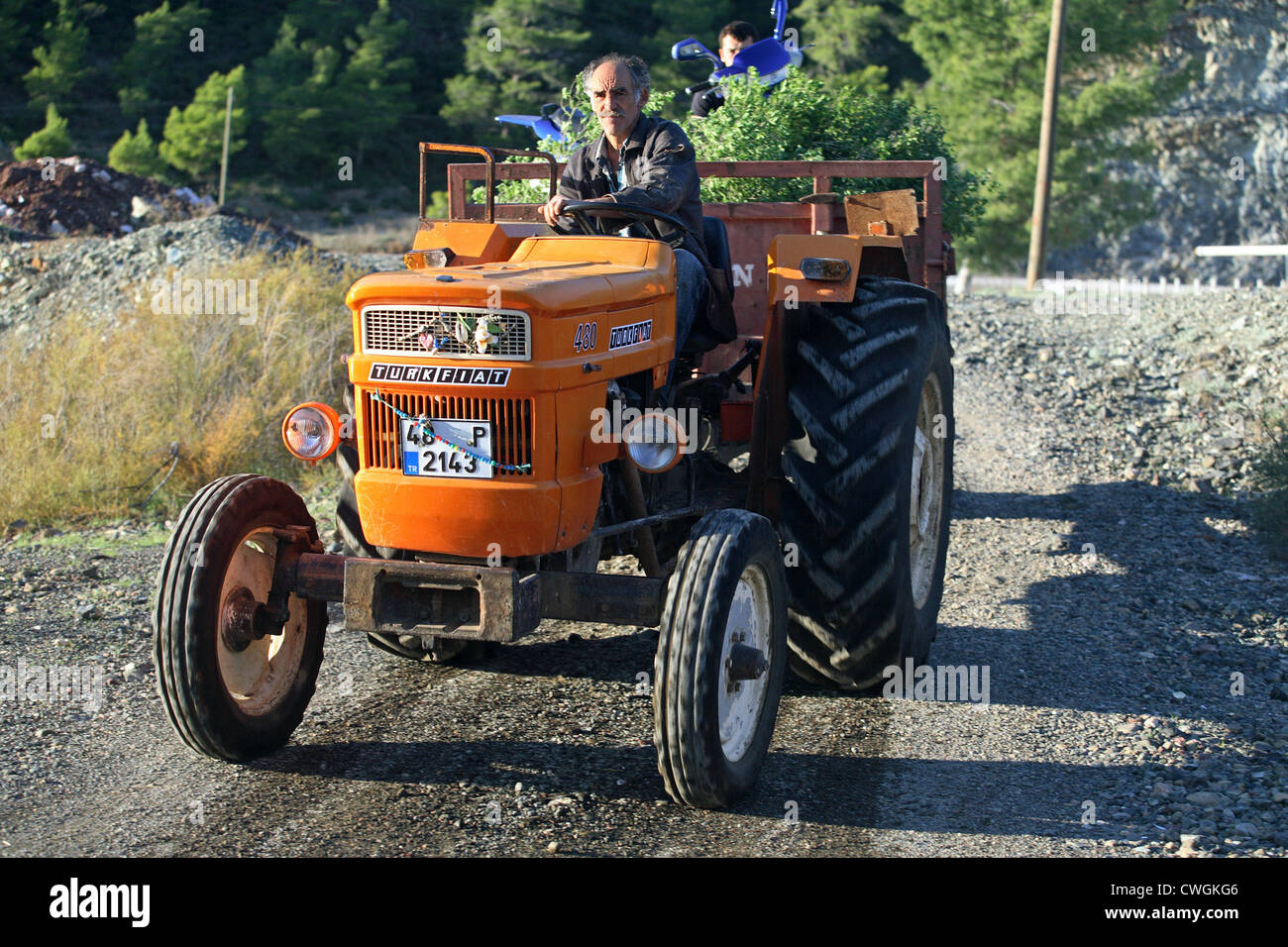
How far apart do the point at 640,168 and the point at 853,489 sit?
4.94 ft

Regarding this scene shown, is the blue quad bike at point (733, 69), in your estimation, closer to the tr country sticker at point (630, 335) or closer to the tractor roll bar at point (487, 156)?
the tractor roll bar at point (487, 156)

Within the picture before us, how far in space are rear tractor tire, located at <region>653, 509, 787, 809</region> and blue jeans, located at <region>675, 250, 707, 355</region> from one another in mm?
1046

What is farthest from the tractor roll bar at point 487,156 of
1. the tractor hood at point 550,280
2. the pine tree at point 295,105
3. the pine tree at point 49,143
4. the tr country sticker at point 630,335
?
the pine tree at point 295,105

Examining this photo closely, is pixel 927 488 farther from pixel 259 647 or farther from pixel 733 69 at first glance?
pixel 733 69

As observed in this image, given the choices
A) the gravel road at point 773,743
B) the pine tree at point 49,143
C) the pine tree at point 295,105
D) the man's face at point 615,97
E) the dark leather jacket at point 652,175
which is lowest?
the gravel road at point 773,743

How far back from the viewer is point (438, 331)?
13.4 feet

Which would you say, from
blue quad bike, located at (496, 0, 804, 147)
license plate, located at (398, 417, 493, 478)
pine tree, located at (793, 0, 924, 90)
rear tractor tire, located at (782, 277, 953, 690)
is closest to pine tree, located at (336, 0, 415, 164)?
pine tree, located at (793, 0, 924, 90)

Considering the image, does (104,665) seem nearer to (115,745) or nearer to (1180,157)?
(115,745)

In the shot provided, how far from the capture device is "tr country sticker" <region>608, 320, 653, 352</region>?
14.4ft

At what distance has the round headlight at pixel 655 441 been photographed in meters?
4.16

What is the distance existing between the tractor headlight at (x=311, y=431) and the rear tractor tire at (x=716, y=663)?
1.25 metres

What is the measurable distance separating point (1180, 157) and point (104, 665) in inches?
1616

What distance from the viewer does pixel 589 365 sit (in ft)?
13.8

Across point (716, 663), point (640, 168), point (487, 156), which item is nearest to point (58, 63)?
point (640, 168)
